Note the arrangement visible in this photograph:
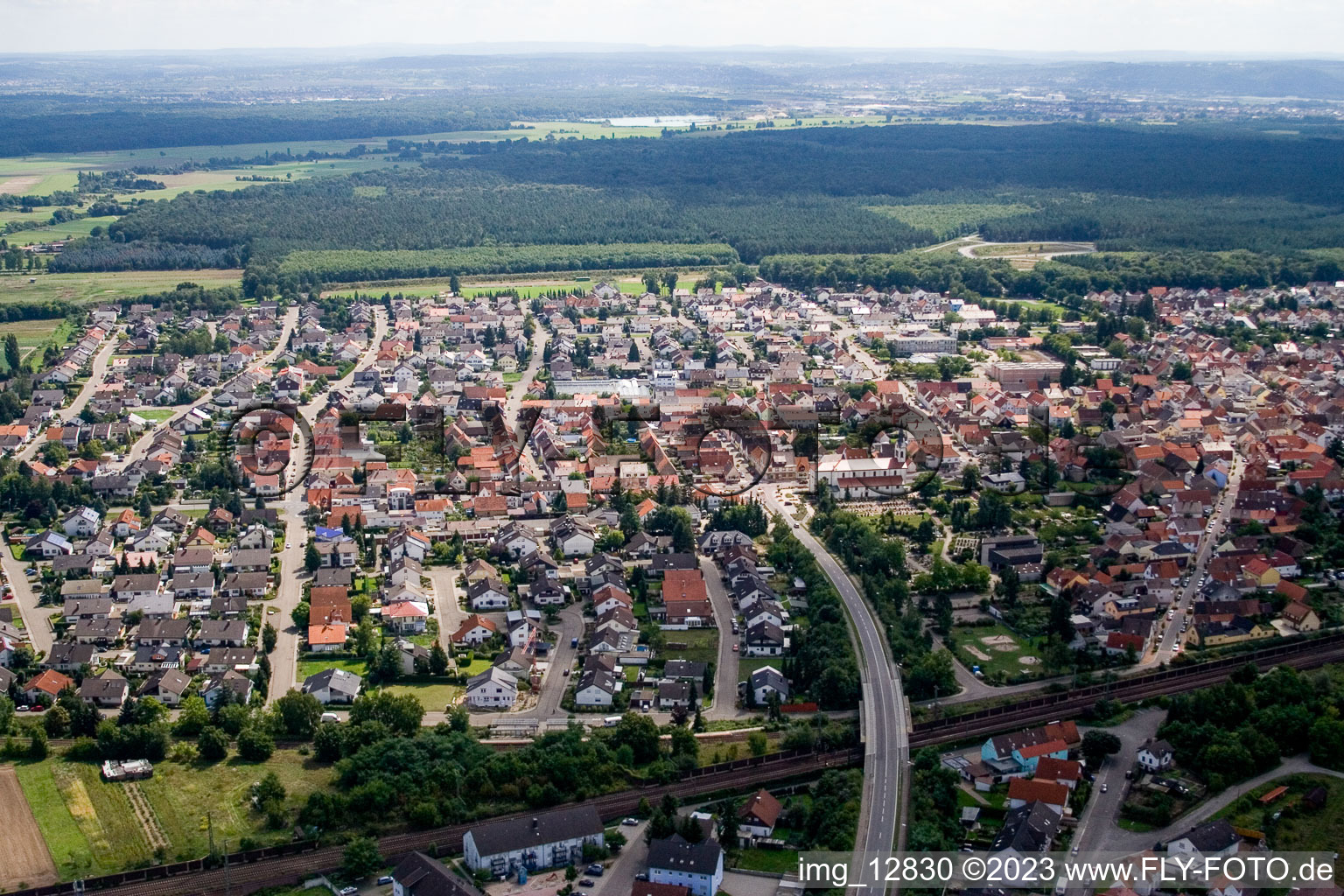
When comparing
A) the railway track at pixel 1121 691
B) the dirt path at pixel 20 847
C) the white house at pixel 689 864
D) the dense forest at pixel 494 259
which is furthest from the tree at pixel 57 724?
the dense forest at pixel 494 259

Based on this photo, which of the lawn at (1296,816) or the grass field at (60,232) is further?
the grass field at (60,232)

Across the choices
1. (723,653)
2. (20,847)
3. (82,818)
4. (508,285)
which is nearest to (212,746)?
(82,818)

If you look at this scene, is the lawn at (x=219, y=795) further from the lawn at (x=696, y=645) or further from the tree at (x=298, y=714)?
the lawn at (x=696, y=645)

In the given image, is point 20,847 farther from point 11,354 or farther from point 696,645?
point 11,354

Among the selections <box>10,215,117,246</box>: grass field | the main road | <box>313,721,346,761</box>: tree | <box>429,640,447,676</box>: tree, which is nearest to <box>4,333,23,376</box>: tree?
<box>10,215,117,246</box>: grass field

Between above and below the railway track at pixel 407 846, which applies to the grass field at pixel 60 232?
above

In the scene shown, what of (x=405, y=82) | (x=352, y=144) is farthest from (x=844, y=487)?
(x=405, y=82)

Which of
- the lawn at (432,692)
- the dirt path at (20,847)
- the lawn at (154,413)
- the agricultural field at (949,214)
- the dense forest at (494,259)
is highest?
the agricultural field at (949,214)
